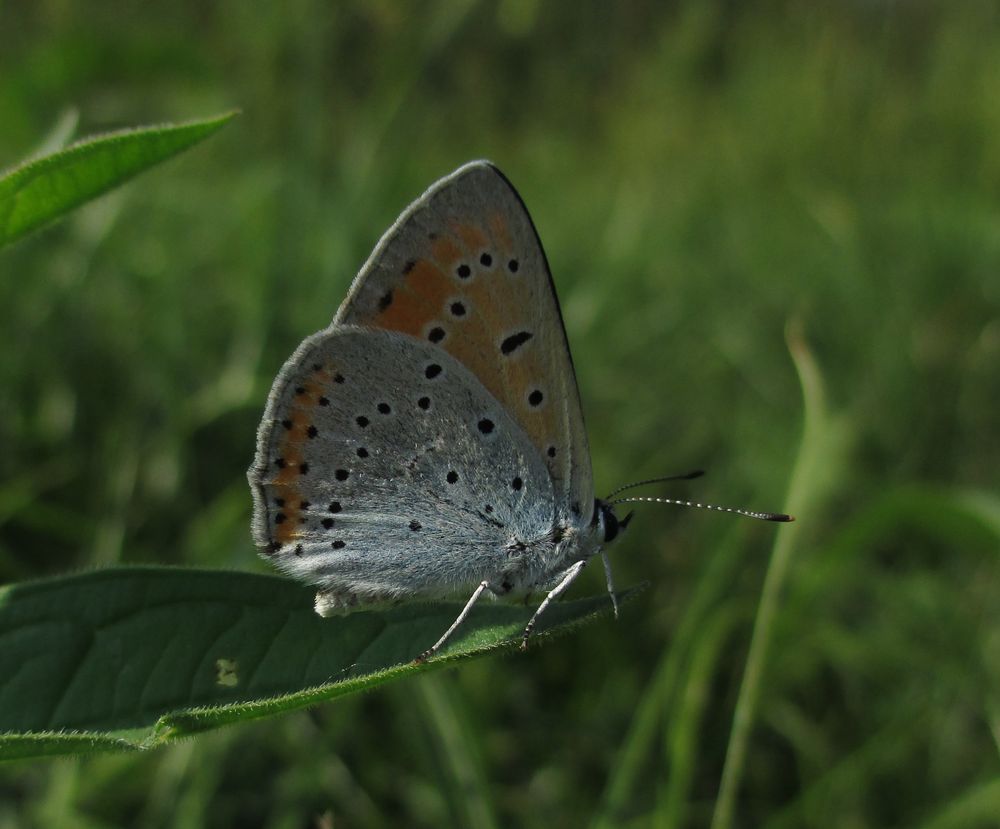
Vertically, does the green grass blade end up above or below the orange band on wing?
below

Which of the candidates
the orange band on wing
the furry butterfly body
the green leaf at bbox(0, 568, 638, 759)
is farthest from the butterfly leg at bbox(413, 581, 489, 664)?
the orange band on wing

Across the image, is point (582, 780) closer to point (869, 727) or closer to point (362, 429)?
point (869, 727)

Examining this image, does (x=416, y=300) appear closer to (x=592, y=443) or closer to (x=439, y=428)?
(x=439, y=428)

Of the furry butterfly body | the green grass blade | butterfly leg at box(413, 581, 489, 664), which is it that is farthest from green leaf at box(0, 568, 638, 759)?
the green grass blade

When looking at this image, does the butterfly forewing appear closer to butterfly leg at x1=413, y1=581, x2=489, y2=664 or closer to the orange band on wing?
the orange band on wing

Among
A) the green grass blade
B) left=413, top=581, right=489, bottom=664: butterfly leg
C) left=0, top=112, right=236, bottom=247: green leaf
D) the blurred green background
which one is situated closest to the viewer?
left=0, top=112, right=236, bottom=247: green leaf

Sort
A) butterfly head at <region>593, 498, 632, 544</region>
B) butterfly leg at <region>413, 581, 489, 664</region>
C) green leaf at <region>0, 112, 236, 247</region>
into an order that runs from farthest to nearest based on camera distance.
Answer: butterfly head at <region>593, 498, 632, 544</region> < butterfly leg at <region>413, 581, 489, 664</region> < green leaf at <region>0, 112, 236, 247</region>

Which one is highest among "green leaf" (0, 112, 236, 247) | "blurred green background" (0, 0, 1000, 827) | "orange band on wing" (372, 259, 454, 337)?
"green leaf" (0, 112, 236, 247)

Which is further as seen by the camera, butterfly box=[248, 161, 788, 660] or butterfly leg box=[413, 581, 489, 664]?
butterfly box=[248, 161, 788, 660]
